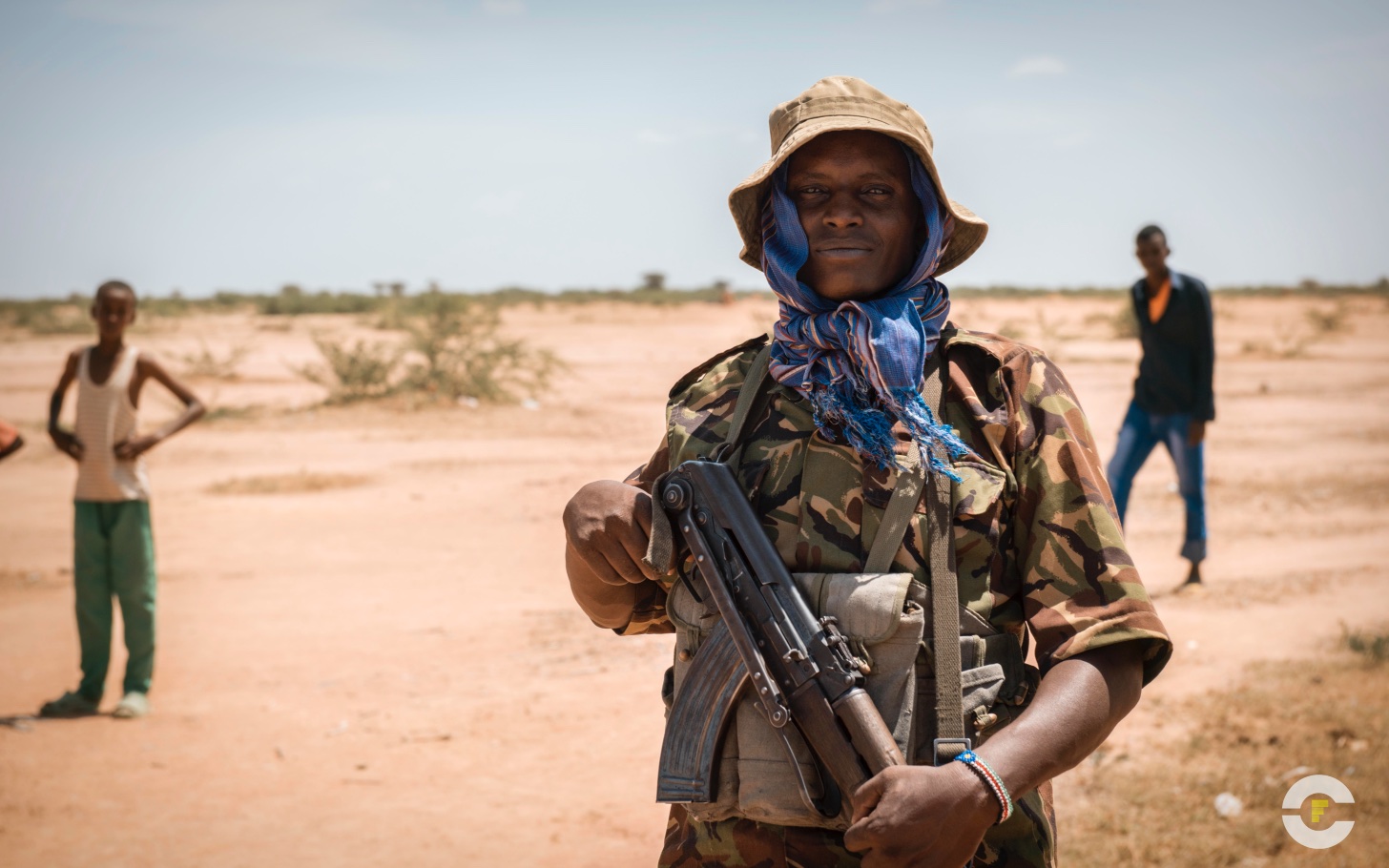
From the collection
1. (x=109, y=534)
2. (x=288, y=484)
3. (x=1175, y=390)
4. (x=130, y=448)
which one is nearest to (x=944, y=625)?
(x=130, y=448)

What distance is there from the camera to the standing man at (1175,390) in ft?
22.4

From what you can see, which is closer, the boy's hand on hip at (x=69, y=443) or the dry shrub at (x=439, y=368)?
the boy's hand on hip at (x=69, y=443)

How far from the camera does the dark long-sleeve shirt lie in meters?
6.81

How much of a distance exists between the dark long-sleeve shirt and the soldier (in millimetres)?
5301

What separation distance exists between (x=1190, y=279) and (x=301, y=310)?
40.7 m

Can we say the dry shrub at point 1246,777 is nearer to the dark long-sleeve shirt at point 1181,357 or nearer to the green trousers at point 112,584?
the dark long-sleeve shirt at point 1181,357

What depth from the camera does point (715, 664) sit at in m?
1.87

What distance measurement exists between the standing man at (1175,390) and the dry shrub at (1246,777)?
1748 millimetres

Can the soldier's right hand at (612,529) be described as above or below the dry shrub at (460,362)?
above

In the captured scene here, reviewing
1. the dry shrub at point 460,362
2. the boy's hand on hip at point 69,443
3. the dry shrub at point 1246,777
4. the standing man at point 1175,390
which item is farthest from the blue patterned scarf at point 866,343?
the dry shrub at point 460,362

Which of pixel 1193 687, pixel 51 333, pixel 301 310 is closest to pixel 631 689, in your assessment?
pixel 1193 687

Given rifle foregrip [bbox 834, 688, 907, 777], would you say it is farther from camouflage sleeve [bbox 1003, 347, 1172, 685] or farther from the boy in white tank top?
the boy in white tank top

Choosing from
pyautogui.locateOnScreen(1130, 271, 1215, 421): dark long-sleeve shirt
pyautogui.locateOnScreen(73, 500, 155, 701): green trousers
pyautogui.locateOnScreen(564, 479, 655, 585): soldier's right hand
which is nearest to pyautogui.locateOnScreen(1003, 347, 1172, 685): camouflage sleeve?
pyautogui.locateOnScreen(564, 479, 655, 585): soldier's right hand

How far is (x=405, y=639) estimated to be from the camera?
21.8 feet
